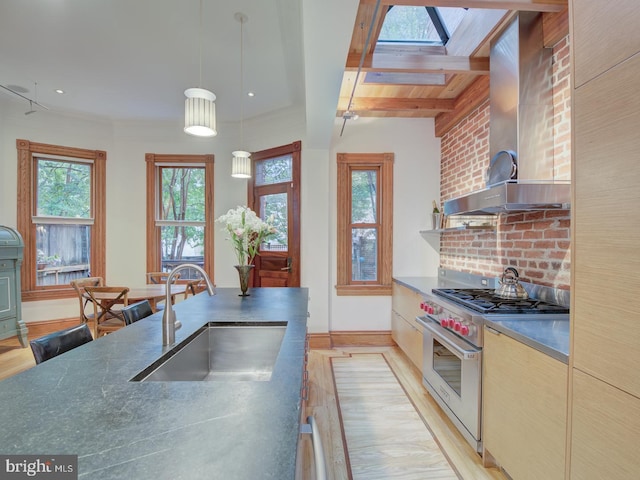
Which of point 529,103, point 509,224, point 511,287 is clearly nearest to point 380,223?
point 509,224

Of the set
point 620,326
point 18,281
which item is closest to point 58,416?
point 620,326

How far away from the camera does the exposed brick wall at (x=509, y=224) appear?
1933 millimetres

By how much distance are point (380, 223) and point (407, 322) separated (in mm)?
1281

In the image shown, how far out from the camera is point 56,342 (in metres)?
1.40

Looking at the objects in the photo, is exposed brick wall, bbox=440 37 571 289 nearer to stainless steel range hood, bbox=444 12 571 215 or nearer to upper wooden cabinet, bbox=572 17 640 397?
stainless steel range hood, bbox=444 12 571 215

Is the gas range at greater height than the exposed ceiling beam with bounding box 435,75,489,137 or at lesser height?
lesser

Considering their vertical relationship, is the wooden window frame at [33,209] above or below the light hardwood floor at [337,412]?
above

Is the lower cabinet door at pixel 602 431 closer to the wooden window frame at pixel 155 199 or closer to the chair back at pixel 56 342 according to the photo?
the chair back at pixel 56 342

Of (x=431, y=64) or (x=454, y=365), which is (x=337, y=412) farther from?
(x=431, y=64)

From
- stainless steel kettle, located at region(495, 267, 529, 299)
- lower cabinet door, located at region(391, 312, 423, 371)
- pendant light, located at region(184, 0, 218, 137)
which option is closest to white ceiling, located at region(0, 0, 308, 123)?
pendant light, located at region(184, 0, 218, 137)

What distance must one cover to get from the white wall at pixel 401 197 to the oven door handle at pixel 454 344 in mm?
1432

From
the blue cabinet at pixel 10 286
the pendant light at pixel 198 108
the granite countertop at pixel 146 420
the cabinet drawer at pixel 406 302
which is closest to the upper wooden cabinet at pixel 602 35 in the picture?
the granite countertop at pixel 146 420

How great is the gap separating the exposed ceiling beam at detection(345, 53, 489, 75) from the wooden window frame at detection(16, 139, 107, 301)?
4.13 m

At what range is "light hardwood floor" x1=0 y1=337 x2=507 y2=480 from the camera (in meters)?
1.76
